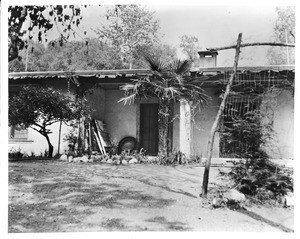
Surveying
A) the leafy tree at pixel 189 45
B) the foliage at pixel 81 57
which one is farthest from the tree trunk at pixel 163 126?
the leafy tree at pixel 189 45

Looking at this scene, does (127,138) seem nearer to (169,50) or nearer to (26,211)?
(26,211)

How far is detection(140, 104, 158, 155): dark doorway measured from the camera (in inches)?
421

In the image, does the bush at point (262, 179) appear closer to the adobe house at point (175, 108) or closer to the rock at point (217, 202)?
the rock at point (217, 202)

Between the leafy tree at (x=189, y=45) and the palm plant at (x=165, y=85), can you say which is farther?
the leafy tree at (x=189, y=45)

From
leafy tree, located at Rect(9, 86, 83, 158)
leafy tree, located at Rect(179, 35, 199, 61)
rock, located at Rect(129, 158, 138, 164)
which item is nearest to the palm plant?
rock, located at Rect(129, 158, 138, 164)

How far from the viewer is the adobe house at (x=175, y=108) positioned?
8500 millimetres

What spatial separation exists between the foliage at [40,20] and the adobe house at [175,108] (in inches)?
179

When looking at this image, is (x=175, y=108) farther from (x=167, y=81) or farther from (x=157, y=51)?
(x=157, y=51)

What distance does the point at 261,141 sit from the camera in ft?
16.9

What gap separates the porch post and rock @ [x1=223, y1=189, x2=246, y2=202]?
4034mm

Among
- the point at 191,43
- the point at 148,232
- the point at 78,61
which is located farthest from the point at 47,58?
the point at 148,232

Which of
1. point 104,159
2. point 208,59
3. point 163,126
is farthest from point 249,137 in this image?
point 208,59

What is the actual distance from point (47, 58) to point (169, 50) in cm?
973

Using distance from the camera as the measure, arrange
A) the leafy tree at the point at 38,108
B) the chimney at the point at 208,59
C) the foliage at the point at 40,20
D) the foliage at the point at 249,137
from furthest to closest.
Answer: the chimney at the point at 208,59 → the leafy tree at the point at 38,108 → the foliage at the point at 249,137 → the foliage at the point at 40,20
